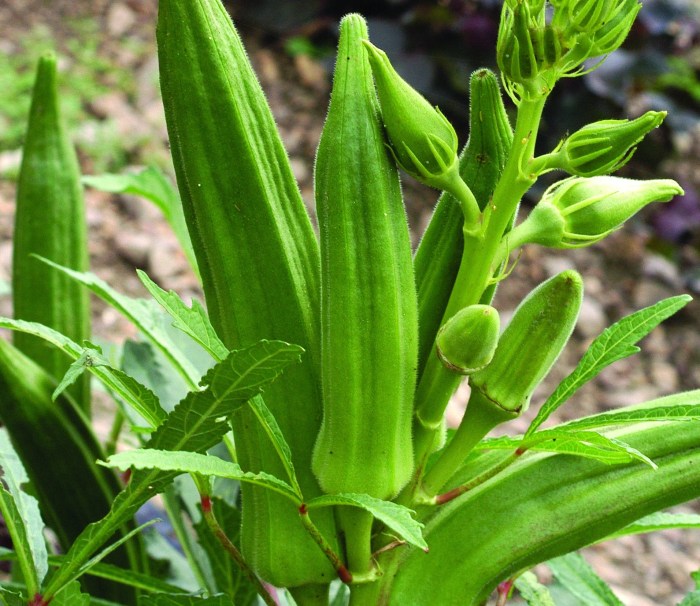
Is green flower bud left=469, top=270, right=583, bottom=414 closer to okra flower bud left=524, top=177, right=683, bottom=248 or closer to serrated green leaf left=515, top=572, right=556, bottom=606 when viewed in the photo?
okra flower bud left=524, top=177, right=683, bottom=248

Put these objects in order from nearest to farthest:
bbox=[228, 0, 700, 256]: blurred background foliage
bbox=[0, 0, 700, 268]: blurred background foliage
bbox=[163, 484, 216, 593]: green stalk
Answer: bbox=[163, 484, 216, 593]: green stalk, bbox=[0, 0, 700, 268]: blurred background foliage, bbox=[228, 0, 700, 256]: blurred background foliage

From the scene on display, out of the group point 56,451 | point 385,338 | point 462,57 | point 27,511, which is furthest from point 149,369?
point 462,57

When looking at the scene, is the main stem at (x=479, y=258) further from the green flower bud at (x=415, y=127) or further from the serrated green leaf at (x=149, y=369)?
the serrated green leaf at (x=149, y=369)

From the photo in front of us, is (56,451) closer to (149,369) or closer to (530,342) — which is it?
(149,369)

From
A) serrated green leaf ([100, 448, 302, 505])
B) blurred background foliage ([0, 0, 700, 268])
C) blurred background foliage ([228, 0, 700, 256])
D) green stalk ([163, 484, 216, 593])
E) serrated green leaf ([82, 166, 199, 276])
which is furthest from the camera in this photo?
blurred background foliage ([228, 0, 700, 256])

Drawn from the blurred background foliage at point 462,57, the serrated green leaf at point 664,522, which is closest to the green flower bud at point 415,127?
the serrated green leaf at point 664,522

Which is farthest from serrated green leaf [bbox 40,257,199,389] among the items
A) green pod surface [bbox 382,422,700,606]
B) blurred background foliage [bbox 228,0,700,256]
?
blurred background foliage [bbox 228,0,700,256]

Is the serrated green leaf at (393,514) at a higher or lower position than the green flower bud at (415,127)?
lower

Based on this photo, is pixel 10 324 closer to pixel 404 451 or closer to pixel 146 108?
pixel 404 451
